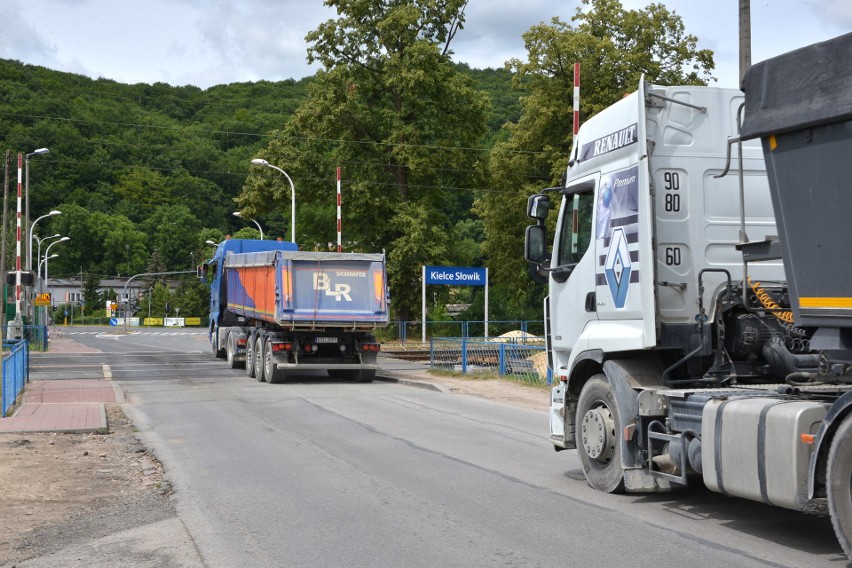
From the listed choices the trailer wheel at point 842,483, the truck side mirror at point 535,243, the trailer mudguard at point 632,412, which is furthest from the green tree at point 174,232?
the trailer wheel at point 842,483

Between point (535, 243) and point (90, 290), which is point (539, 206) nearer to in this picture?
point (535, 243)

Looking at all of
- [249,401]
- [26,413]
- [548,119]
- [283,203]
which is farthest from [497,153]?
[26,413]

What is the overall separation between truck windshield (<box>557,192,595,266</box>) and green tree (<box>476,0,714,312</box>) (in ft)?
104

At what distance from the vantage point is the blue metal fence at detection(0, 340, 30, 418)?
15.3m

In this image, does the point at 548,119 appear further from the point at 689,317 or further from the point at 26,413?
the point at 689,317

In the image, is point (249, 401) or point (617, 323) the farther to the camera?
point (249, 401)

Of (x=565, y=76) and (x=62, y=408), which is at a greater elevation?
(x=565, y=76)

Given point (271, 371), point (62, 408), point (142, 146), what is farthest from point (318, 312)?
point (142, 146)

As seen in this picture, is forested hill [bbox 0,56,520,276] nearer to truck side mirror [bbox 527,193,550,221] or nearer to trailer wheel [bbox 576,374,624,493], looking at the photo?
truck side mirror [bbox 527,193,550,221]

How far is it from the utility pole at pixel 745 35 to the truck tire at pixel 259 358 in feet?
41.4

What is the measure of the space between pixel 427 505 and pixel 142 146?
8870 cm

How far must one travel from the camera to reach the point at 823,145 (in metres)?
5.83

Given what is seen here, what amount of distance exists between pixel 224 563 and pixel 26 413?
1047 centimetres

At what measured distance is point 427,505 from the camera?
324 inches
